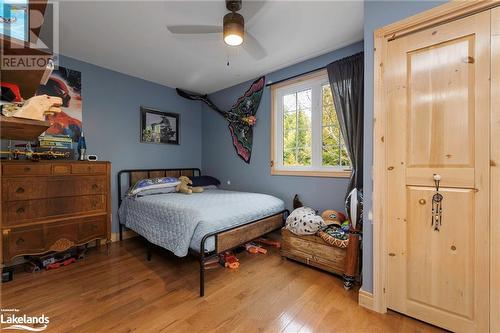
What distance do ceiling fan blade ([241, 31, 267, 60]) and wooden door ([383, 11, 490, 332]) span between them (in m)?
1.37

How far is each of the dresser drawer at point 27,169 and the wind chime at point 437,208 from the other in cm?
351

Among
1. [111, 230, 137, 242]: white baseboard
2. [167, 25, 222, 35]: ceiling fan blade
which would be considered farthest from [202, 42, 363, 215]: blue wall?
[111, 230, 137, 242]: white baseboard

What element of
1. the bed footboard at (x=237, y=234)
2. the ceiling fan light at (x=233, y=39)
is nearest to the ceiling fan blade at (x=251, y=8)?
the ceiling fan light at (x=233, y=39)

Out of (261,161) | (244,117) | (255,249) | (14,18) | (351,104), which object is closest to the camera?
(14,18)

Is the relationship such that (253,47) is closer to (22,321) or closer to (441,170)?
(441,170)

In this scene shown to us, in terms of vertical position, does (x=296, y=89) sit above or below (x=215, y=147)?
above

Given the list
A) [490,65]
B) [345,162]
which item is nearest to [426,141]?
[490,65]

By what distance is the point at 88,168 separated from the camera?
2732 mm

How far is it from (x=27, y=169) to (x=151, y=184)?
1.26m

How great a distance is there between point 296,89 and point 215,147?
1.83 metres

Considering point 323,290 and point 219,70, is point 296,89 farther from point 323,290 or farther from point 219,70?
point 323,290

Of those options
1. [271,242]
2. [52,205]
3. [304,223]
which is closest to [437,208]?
[304,223]

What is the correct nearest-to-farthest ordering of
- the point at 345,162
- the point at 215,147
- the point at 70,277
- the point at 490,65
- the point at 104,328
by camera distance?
the point at 490,65, the point at 104,328, the point at 70,277, the point at 345,162, the point at 215,147

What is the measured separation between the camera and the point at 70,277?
2.32m
